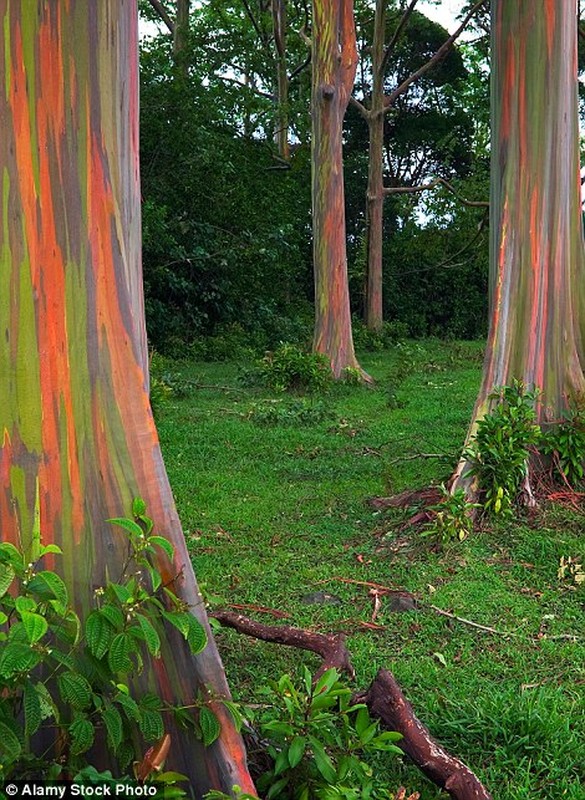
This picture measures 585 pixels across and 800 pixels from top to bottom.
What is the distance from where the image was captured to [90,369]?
2209mm

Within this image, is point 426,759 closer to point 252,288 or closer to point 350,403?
point 350,403

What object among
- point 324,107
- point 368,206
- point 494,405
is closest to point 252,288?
point 368,206

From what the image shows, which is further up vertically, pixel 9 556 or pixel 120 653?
pixel 9 556

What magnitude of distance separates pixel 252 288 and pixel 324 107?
6053 millimetres

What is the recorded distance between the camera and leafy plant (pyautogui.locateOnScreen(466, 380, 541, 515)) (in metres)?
5.06

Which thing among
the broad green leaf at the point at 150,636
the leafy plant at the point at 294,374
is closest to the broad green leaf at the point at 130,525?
the broad green leaf at the point at 150,636

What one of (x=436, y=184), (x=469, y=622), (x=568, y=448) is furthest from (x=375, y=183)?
(x=469, y=622)

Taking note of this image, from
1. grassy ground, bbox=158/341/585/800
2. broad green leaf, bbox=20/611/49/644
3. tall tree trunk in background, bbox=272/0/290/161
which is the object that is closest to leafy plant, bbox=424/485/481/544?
grassy ground, bbox=158/341/585/800

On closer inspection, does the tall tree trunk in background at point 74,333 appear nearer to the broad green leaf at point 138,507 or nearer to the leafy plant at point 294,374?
the broad green leaf at point 138,507

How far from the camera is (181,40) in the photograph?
18.5 metres

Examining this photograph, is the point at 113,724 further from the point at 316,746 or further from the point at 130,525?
the point at 316,746

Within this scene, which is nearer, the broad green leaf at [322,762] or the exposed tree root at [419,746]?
the broad green leaf at [322,762]

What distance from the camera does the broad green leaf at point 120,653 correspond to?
1.89 meters

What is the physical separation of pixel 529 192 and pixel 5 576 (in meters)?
4.64
